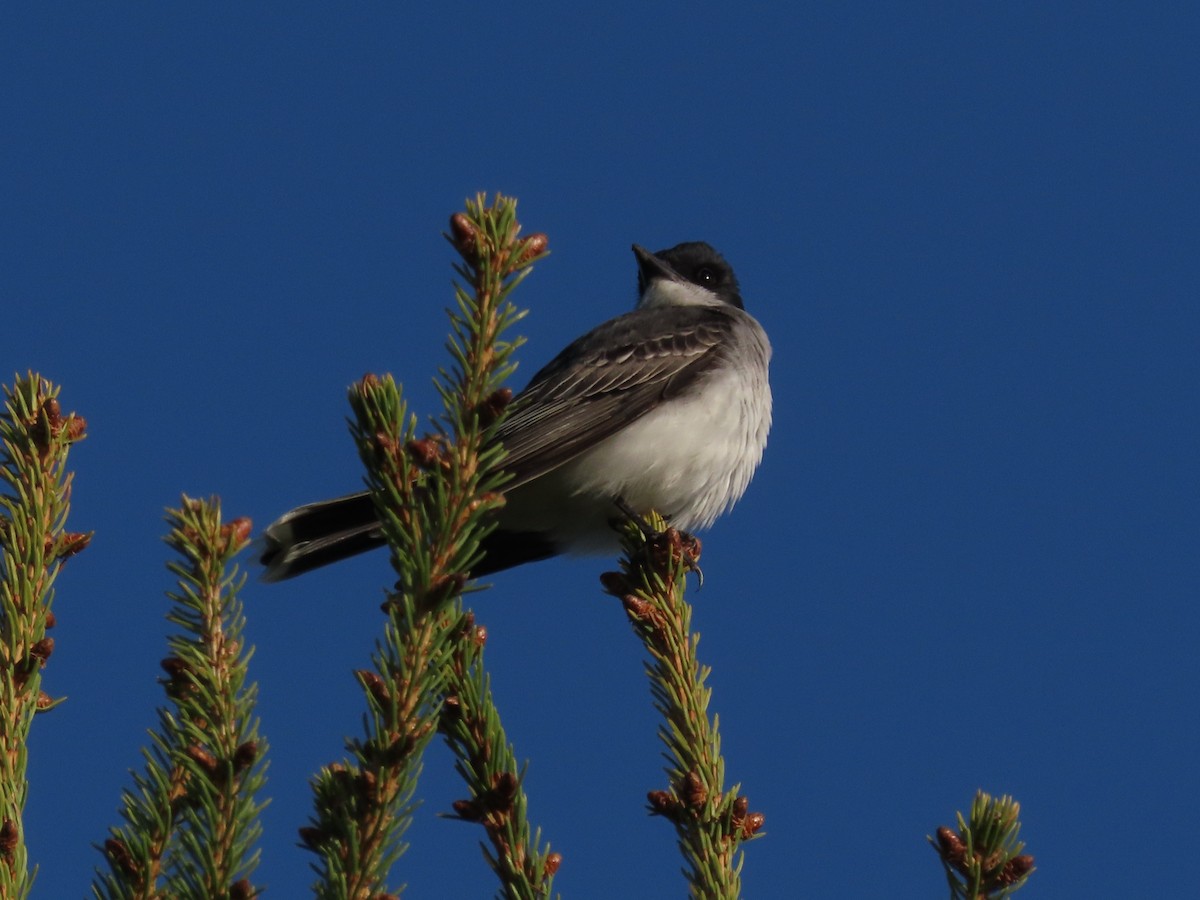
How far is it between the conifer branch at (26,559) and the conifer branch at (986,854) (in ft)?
4.73

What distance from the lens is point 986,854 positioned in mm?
Answer: 2201

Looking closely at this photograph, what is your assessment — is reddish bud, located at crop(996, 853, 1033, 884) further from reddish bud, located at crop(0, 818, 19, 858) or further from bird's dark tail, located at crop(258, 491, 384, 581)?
bird's dark tail, located at crop(258, 491, 384, 581)

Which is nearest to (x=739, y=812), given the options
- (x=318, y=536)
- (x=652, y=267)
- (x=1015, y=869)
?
(x=1015, y=869)

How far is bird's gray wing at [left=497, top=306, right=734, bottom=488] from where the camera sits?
6.20 meters

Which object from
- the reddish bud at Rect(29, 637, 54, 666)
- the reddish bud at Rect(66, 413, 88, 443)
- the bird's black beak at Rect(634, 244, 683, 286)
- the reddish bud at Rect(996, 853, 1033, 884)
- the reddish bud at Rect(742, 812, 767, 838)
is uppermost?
the bird's black beak at Rect(634, 244, 683, 286)

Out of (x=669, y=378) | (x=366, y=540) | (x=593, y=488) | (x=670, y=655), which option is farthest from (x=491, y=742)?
(x=669, y=378)

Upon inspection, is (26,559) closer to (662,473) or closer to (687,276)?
(662,473)

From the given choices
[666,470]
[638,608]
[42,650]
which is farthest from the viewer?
[666,470]

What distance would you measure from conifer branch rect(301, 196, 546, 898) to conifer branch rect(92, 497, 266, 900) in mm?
129

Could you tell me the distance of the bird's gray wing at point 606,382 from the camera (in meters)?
6.20

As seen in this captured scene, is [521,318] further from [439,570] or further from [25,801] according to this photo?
[25,801]

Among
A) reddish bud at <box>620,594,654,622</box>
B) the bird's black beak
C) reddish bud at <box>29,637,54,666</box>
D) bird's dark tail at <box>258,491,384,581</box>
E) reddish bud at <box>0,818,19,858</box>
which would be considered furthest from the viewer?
the bird's black beak

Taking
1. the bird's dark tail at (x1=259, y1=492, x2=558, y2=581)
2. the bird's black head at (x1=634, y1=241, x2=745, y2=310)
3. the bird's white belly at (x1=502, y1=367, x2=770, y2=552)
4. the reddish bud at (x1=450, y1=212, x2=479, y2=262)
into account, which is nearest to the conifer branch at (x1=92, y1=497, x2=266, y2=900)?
the reddish bud at (x1=450, y1=212, x2=479, y2=262)

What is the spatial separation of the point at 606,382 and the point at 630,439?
1.37 ft
